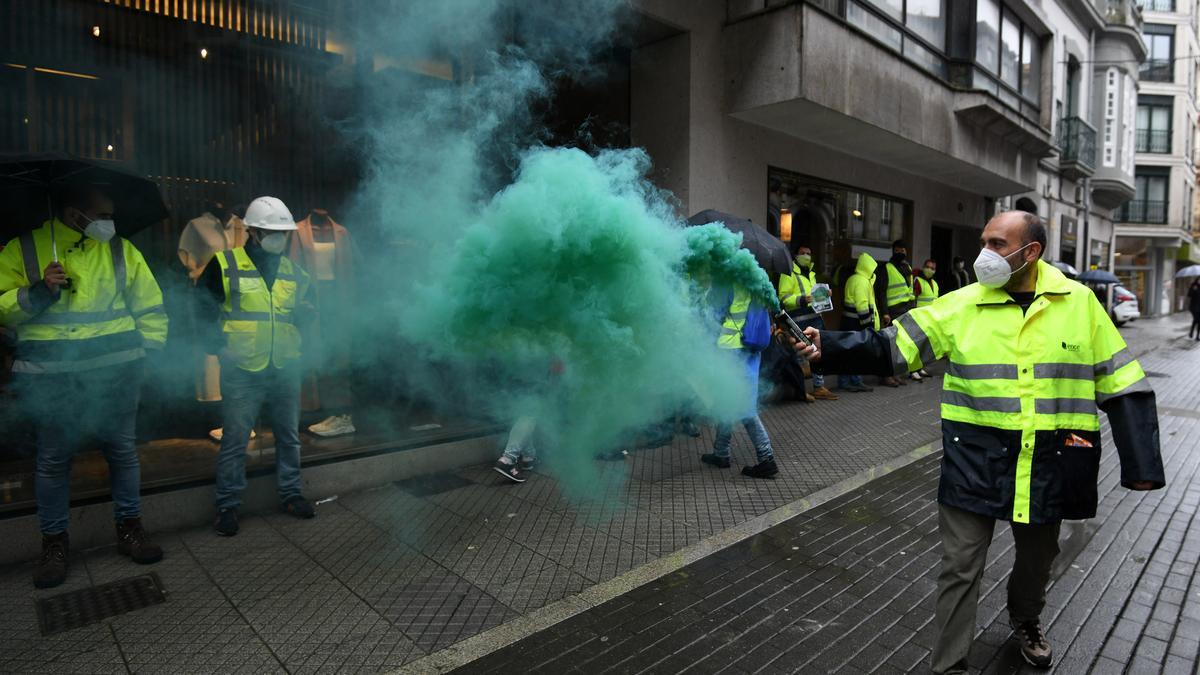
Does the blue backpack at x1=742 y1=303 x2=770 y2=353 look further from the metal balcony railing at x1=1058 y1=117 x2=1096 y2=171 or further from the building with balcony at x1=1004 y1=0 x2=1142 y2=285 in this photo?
the metal balcony railing at x1=1058 y1=117 x2=1096 y2=171

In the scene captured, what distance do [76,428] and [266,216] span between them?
170cm

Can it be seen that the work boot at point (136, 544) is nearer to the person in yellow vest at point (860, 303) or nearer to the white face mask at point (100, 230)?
the white face mask at point (100, 230)

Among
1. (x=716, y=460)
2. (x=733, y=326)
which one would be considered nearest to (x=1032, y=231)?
(x=733, y=326)

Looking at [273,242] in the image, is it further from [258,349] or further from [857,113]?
[857,113]

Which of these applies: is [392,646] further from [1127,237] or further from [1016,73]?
[1127,237]

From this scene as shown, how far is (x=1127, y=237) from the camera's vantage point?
114 ft

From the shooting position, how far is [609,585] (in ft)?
12.0

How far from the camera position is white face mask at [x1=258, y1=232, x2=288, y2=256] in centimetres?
457

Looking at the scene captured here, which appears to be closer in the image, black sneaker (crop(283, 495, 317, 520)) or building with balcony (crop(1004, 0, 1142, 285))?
black sneaker (crop(283, 495, 317, 520))

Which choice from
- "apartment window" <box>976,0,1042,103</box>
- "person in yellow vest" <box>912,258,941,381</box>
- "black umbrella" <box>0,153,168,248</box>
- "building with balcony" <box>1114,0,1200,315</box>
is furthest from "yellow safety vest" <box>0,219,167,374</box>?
"building with balcony" <box>1114,0,1200,315</box>

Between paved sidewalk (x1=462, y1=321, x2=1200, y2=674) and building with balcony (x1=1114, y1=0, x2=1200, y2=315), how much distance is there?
37.6 m

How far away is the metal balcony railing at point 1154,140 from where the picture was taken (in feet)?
111

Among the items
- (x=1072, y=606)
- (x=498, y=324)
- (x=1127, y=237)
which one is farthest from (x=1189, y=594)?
(x=1127, y=237)

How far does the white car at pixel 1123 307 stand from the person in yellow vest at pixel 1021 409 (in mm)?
14744
